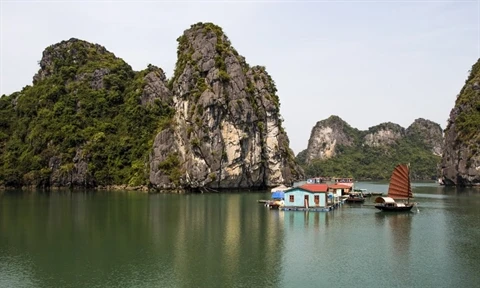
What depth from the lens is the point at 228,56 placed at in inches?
3214

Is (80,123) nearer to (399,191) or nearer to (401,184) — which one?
(399,191)

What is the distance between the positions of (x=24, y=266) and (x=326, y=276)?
14.8 m

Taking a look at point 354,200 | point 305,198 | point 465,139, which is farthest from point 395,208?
point 465,139

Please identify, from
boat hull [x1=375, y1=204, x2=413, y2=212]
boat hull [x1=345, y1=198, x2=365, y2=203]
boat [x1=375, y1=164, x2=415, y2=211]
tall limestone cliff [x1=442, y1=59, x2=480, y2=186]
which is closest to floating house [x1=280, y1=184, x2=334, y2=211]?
boat hull [x1=375, y1=204, x2=413, y2=212]

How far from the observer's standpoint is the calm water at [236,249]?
2022 cm

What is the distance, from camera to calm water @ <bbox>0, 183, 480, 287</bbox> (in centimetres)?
2022

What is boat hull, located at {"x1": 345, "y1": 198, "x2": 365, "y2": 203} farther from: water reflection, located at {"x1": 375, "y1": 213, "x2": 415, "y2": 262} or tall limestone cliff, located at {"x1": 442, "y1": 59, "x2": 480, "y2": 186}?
tall limestone cliff, located at {"x1": 442, "y1": 59, "x2": 480, "y2": 186}

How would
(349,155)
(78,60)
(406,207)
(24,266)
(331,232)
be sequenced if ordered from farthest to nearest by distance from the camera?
(349,155) < (78,60) < (406,207) < (331,232) < (24,266)

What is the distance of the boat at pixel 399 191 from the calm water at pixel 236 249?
1.90 m

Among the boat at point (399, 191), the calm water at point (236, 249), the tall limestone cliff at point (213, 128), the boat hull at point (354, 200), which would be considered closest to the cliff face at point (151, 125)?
the tall limestone cliff at point (213, 128)

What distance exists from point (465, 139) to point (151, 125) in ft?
212

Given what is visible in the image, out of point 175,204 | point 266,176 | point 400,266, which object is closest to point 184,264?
point 400,266

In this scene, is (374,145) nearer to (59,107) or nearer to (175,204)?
(59,107)

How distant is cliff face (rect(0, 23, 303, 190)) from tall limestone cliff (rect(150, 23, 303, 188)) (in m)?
0.18
